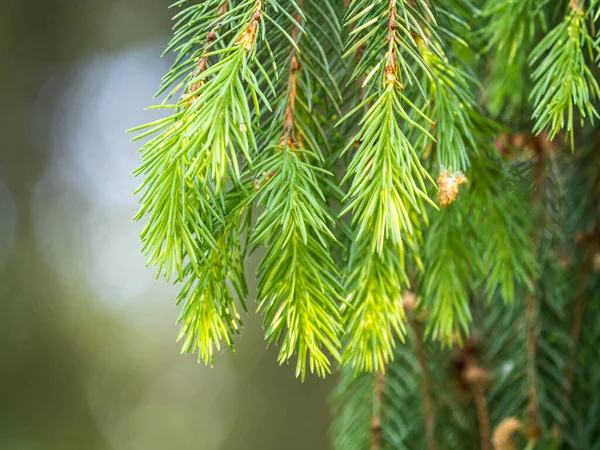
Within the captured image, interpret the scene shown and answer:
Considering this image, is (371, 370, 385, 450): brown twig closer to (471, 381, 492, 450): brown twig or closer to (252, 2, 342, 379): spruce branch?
(471, 381, 492, 450): brown twig

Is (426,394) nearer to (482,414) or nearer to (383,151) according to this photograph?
(482,414)

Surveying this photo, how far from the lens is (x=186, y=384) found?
2.00 m

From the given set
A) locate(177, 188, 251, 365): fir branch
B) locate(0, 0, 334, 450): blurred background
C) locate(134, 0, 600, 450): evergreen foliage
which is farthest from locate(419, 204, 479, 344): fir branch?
locate(0, 0, 334, 450): blurred background

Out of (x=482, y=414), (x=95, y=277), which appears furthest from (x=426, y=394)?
(x=95, y=277)

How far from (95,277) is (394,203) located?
6.28ft

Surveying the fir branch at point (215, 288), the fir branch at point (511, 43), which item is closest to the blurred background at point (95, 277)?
the fir branch at point (511, 43)

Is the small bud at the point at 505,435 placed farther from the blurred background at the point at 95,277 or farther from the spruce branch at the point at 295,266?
the blurred background at the point at 95,277

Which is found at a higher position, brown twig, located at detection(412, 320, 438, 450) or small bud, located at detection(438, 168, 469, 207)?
small bud, located at detection(438, 168, 469, 207)

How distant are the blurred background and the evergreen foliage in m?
1.29

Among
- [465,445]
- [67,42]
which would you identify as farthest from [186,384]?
[465,445]

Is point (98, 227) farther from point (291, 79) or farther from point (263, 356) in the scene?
point (291, 79)

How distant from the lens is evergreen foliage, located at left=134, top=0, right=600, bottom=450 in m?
0.20

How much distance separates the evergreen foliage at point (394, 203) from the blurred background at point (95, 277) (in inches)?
50.8

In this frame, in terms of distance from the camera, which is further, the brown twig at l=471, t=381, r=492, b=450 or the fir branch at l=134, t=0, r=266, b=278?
the brown twig at l=471, t=381, r=492, b=450
